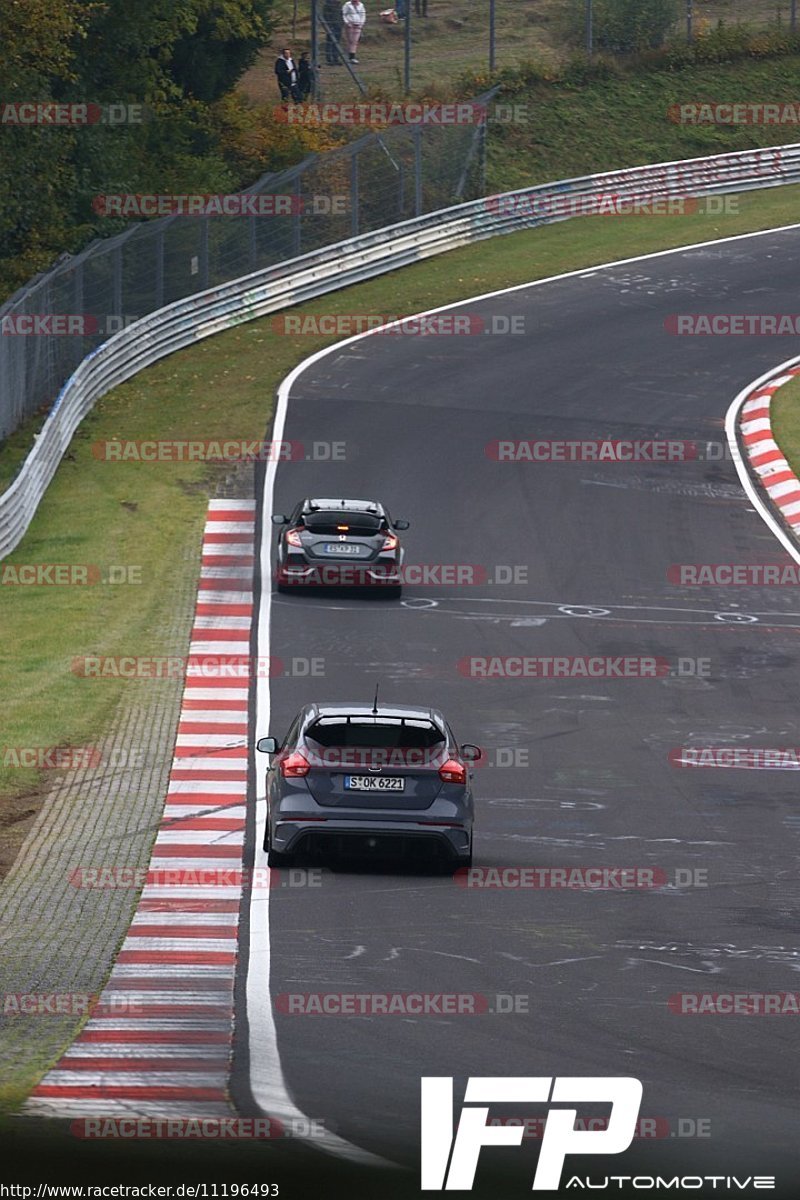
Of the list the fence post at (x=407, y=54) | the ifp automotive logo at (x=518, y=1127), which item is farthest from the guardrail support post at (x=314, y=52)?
the ifp automotive logo at (x=518, y=1127)

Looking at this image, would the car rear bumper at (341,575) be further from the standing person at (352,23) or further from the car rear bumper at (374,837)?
the standing person at (352,23)

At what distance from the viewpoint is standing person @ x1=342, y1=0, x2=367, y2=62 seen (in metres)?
57.2

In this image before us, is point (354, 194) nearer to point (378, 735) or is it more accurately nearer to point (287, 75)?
point (287, 75)

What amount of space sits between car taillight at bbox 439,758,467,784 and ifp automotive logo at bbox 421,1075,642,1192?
533 centimetres

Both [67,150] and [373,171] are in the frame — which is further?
[373,171]

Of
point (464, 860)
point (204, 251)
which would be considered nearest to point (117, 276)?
point (204, 251)

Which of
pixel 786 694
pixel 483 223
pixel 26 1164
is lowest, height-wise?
pixel 786 694

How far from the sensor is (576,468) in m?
35.4

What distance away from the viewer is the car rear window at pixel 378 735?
1616cm

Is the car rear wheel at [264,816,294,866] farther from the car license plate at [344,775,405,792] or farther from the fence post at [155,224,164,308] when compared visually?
the fence post at [155,224,164,308]

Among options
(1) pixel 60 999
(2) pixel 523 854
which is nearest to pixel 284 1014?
(1) pixel 60 999

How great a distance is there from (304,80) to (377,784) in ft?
139

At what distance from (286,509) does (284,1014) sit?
20454 millimetres

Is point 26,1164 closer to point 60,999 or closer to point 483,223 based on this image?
point 60,999
